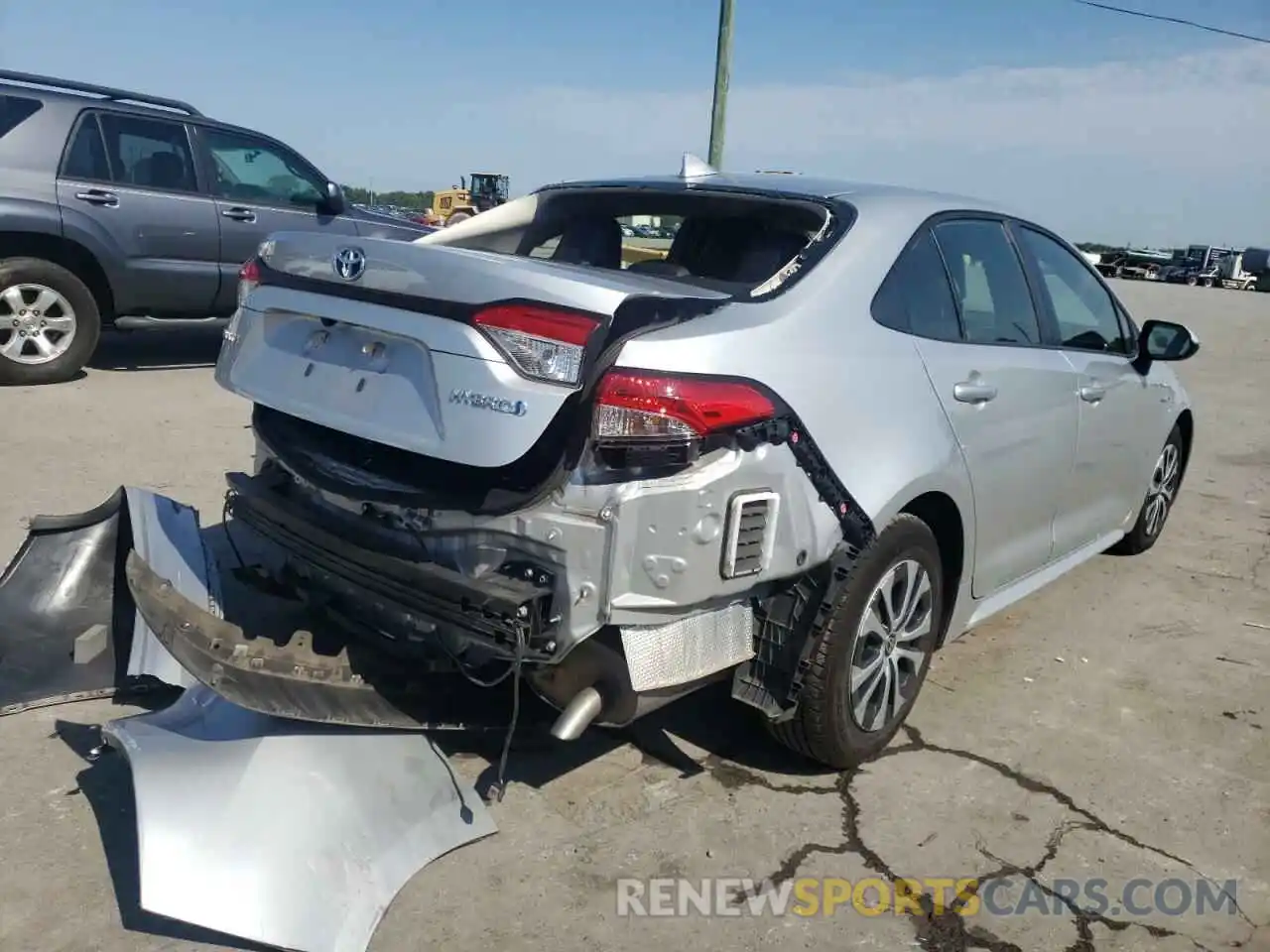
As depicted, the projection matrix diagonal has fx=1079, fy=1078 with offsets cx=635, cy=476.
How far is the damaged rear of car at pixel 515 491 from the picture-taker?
8.16ft

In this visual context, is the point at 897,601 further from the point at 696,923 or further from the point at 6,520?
the point at 6,520

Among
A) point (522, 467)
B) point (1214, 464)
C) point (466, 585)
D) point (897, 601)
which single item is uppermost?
point (522, 467)

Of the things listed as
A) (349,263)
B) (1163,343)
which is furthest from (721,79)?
(349,263)

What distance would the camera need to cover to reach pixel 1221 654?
444cm

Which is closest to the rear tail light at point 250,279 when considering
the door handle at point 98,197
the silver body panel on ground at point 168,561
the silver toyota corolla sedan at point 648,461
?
the silver toyota corolla sedan at point 648,461

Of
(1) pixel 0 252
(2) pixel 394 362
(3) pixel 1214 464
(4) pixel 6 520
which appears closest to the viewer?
(2) pixel 394 362

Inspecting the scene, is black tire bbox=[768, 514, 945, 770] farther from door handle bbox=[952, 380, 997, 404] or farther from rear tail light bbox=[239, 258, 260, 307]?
rear tail light bbox=[239, 258, 260, 307]

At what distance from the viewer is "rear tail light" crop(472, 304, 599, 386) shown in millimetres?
2490

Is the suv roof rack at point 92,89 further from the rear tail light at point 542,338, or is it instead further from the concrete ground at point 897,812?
the rear tail light at point 542,338

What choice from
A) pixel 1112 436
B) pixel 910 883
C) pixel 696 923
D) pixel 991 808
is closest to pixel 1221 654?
pixel 1112 436

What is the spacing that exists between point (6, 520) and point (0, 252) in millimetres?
3527

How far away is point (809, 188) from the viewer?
11.4 ft

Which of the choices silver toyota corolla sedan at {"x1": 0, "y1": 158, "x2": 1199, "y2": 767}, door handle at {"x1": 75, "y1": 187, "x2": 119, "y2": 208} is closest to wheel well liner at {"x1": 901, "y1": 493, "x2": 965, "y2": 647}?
silver toyota corolla sedan at {"x1": 0, "y1": 158, "x2": 1199, "y2": 767}

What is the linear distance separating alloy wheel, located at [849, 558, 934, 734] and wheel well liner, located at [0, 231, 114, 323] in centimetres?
677
